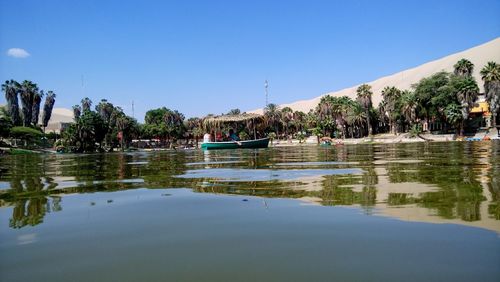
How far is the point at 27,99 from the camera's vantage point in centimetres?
8531

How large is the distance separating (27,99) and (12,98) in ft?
9.88

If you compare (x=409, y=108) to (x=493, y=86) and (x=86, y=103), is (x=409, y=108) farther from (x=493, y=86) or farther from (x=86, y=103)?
(x=86, y=103)

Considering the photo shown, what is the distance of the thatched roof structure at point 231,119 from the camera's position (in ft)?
167

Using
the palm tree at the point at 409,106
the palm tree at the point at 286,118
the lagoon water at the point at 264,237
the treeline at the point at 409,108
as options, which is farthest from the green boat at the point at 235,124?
the palm tree at the point at 286,118

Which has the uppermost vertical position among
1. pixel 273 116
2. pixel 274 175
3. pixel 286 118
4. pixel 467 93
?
pixel 467 93

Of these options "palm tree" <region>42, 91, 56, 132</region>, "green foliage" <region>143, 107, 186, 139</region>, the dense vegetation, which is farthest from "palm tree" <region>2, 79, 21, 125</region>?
"green foliage" <region>143, 107, 186, 139</region>

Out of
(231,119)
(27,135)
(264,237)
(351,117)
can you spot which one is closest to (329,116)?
(351,117)

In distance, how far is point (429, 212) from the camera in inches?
146

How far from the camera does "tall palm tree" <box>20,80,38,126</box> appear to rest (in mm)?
84250

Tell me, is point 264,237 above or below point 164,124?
below

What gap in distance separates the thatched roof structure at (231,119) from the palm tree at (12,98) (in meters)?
52.9

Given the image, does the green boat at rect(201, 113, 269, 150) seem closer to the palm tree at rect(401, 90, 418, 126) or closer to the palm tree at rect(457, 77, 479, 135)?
the palm tree at rect(457, 77, 479, 135)

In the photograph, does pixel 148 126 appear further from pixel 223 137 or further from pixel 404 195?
pixel 404 195

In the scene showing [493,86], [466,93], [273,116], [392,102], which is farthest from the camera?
[273,116]
